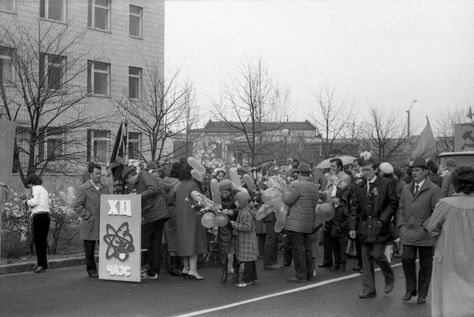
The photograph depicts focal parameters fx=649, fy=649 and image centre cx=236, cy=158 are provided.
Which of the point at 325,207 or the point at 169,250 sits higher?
the point at 325,207

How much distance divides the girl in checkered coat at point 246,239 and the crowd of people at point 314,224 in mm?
16

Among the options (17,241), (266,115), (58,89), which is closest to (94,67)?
(266,115)

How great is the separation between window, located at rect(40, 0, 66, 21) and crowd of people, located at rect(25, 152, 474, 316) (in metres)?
16.3

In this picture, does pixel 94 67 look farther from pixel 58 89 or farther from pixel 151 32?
pixel 58 89

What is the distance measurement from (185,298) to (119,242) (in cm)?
202

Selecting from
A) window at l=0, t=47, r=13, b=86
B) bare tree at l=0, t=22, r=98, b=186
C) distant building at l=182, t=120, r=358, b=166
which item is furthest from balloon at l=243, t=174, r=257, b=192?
distant building at l=182, t=120, r=358, b=166

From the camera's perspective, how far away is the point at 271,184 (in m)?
11.3

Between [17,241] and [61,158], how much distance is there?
378cm

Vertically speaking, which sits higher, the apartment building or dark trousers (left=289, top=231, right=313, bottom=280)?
the apartment building

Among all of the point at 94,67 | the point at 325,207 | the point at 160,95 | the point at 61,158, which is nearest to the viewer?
the point at 325,207

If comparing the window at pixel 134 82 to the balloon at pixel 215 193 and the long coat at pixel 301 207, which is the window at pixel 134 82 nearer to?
the balloon at pixel 215 193

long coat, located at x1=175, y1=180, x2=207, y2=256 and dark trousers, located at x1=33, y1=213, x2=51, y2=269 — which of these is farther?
dark trousers, located at x1=33, y1=213, x2=51, y2=269

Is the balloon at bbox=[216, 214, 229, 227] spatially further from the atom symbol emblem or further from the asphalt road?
the atom symbol emblem

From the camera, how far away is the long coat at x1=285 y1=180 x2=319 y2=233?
33.4 ft
